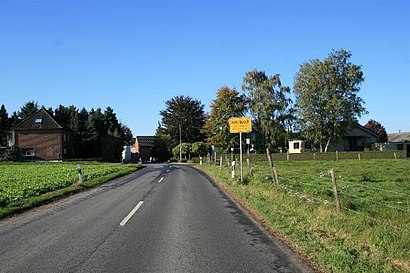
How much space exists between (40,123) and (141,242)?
251 feet

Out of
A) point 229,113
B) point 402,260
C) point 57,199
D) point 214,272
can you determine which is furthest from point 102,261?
point 229,113

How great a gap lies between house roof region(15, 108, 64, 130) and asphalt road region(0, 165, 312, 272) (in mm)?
68345

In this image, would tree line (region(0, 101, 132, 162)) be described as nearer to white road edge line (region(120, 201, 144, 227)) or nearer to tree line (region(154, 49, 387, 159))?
tree line (region(154, 49, 387, 159))

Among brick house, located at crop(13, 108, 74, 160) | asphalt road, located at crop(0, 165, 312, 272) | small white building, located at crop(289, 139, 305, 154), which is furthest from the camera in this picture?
small white building, located at crop(289, 139, 305, 154)

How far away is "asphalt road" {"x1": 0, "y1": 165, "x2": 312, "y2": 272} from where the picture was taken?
269 inches

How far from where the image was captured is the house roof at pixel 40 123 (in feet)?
257

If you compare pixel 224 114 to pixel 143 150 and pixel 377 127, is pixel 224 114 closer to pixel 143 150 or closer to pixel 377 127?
pixel 143 150

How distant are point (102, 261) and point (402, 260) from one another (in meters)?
4.72

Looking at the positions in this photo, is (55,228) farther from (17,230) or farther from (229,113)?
(229,113)

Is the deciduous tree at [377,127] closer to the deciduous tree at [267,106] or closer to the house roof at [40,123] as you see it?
the deciduous tree at [267,106]

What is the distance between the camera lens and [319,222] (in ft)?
31.8

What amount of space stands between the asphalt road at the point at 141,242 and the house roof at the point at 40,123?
224 feet

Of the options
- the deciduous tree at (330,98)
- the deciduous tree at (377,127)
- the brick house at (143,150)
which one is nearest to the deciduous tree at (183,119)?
the brick house at (143,150)

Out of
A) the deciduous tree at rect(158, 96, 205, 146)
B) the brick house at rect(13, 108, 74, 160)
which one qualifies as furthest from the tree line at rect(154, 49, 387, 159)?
the brick house at rect(13, 108, 74, 160)
